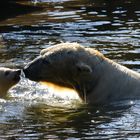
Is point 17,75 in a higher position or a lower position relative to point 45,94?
higher

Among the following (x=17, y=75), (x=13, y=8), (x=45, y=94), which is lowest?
(x=45, y=94)

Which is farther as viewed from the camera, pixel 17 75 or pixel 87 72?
pixel 17 75

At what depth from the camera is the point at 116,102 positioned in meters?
9.45

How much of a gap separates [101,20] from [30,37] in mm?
2195

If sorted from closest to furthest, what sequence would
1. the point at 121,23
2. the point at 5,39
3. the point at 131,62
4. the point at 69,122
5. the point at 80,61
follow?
the point at 69,122, the point at 80,61, the point at 131,62, the point at 5,39, the point at 121,23

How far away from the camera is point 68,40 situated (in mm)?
13570

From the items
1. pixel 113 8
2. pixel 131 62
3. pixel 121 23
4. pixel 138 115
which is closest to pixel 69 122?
pixel 138 115

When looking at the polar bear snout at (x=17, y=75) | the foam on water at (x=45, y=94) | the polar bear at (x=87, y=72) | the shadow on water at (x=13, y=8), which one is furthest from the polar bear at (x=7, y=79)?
the shadow on water at (x=13, y=8)

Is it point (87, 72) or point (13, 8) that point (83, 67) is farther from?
point (13, 8)

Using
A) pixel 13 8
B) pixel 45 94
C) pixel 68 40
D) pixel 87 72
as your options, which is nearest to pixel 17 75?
pixel 45 94

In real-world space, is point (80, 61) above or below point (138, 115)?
above

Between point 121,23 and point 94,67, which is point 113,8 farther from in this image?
point 94,67

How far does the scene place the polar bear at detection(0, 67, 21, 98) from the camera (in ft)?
34.9

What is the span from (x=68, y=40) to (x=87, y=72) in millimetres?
4274
